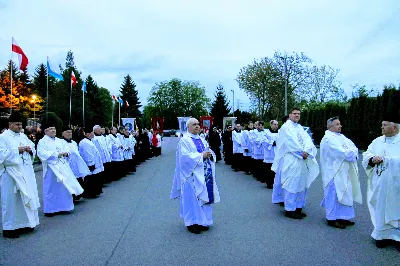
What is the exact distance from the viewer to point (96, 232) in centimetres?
689

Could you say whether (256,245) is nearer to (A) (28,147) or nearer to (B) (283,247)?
(B) (283,247)

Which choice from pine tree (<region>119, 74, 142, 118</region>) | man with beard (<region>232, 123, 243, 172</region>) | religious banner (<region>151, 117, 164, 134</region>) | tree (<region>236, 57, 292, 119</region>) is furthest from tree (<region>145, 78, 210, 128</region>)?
man with beard (<region>232, 123, 243, 172</region>)

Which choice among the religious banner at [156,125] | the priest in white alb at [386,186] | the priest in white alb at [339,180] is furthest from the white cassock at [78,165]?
the religious banner at [156,125]

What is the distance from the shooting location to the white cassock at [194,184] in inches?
270

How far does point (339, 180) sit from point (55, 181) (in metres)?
5.71

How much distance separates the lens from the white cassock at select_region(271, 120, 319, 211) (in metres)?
7.87

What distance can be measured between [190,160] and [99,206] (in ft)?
11.7

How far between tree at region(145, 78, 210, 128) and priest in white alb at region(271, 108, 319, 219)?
93494mm

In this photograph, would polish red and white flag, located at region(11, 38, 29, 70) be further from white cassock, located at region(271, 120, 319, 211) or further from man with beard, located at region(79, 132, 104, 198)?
white cassock, located at region(271, 120, 319, 211)

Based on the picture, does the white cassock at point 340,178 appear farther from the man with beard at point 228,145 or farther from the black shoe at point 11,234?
the man with beard at point 228,145

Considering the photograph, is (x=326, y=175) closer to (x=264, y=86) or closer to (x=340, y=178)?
(x=340, y=178)

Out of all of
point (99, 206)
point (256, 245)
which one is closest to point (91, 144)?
point (99, 206)

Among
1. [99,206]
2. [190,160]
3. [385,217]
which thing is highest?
[190,160]

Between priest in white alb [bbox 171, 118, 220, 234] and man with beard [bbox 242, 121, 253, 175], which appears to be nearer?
priest in white alb [bbox 171, 118, 220, 234]
